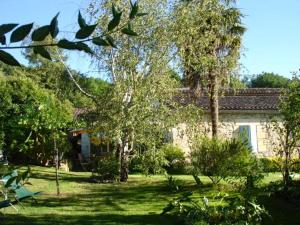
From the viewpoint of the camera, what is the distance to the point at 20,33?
1020 millimetres

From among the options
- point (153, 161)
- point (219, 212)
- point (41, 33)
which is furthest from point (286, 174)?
point (41, 33)

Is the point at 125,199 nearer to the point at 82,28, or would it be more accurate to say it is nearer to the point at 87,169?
the point at 87,169

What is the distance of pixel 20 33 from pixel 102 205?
1320cm

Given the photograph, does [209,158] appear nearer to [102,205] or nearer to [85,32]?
[102,205]

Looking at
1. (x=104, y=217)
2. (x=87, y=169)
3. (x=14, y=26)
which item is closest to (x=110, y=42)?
(x=14, y=26)

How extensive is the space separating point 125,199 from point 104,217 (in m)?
3.18

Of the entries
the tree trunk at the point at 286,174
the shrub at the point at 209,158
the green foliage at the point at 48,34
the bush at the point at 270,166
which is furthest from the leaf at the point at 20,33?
the shrub at the point at 209,158

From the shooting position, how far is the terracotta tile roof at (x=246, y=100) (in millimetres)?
30844

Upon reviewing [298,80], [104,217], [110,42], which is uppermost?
[298,80]

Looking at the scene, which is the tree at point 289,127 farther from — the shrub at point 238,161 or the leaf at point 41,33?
the leaf at point 41,33

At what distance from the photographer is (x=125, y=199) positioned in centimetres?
1511

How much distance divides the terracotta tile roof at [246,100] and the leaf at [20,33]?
28583mm

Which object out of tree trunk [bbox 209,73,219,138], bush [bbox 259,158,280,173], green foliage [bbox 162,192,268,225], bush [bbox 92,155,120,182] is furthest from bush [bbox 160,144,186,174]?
green foliage [bbox 162,192,268,225]

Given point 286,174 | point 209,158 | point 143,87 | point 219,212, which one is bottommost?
point 219,212
